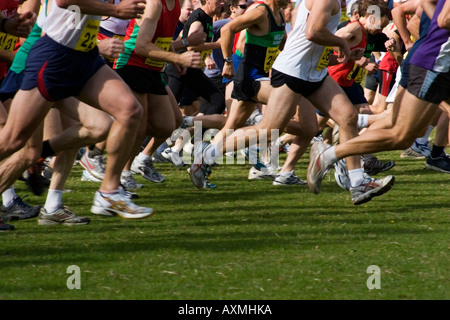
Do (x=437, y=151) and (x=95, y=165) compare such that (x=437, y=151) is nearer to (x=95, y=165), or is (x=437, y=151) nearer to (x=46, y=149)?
(x=95, y=165)

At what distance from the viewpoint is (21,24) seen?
5805mm

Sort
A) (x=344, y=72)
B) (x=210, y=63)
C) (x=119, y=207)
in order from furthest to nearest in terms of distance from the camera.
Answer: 1. (x=210, y=63)
2. (x=344, y=72)
3. (x=119, y=207)

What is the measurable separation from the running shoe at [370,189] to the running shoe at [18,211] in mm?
2548

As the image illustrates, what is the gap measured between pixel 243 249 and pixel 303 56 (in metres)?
2.24

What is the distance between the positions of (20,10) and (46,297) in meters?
3.43

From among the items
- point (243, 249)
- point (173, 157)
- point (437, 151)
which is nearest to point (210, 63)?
point (173, 157)

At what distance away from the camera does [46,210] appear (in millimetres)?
6469

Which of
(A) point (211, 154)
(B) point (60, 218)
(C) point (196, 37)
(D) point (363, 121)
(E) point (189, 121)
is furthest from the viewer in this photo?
(E) point (189, 121)

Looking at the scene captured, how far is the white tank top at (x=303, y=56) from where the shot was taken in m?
7.22

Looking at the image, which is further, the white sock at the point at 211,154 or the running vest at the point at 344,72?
the running vest at the point at 344,72

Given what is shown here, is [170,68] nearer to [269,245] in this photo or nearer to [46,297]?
[269,245]

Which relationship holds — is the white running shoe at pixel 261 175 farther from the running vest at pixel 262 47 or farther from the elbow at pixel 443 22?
the elbow at pixel 443 22

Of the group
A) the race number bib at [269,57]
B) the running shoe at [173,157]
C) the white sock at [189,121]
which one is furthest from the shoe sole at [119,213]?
the running shoe at [173,157]

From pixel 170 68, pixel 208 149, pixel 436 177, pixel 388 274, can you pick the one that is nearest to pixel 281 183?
pixel 208 149
